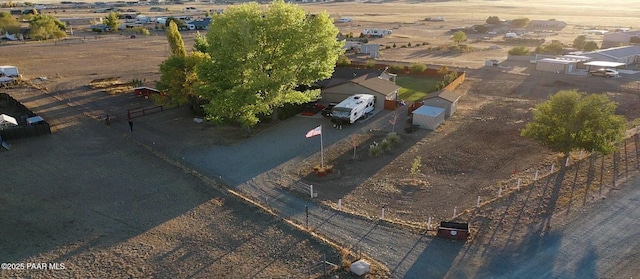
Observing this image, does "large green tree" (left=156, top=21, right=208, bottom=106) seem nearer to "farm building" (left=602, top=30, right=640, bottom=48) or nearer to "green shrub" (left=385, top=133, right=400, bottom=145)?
"green shrub" (left=385, top=133, right=400, bottom=145)

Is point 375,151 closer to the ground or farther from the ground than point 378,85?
closer to the ground

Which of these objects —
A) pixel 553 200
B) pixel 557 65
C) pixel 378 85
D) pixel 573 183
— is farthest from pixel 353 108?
pixel 557 65

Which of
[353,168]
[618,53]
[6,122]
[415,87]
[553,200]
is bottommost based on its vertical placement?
[553,200]

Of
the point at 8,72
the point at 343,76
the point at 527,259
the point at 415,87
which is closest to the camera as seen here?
the point at 527,259

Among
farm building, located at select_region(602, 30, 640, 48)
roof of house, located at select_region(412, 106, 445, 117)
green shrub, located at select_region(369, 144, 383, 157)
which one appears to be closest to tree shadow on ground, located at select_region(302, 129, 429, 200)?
green shrub, located at select_region(369, 144, 383, 157)

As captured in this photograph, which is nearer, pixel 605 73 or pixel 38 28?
pixel 605 73

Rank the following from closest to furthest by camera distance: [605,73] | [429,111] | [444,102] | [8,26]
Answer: [429,111] < [444,102] < [605,73] < [8,26]

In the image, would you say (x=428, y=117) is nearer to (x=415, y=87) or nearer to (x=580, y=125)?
(x=580, y=125)

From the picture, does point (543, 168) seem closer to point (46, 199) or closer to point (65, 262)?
point (65, 262)
